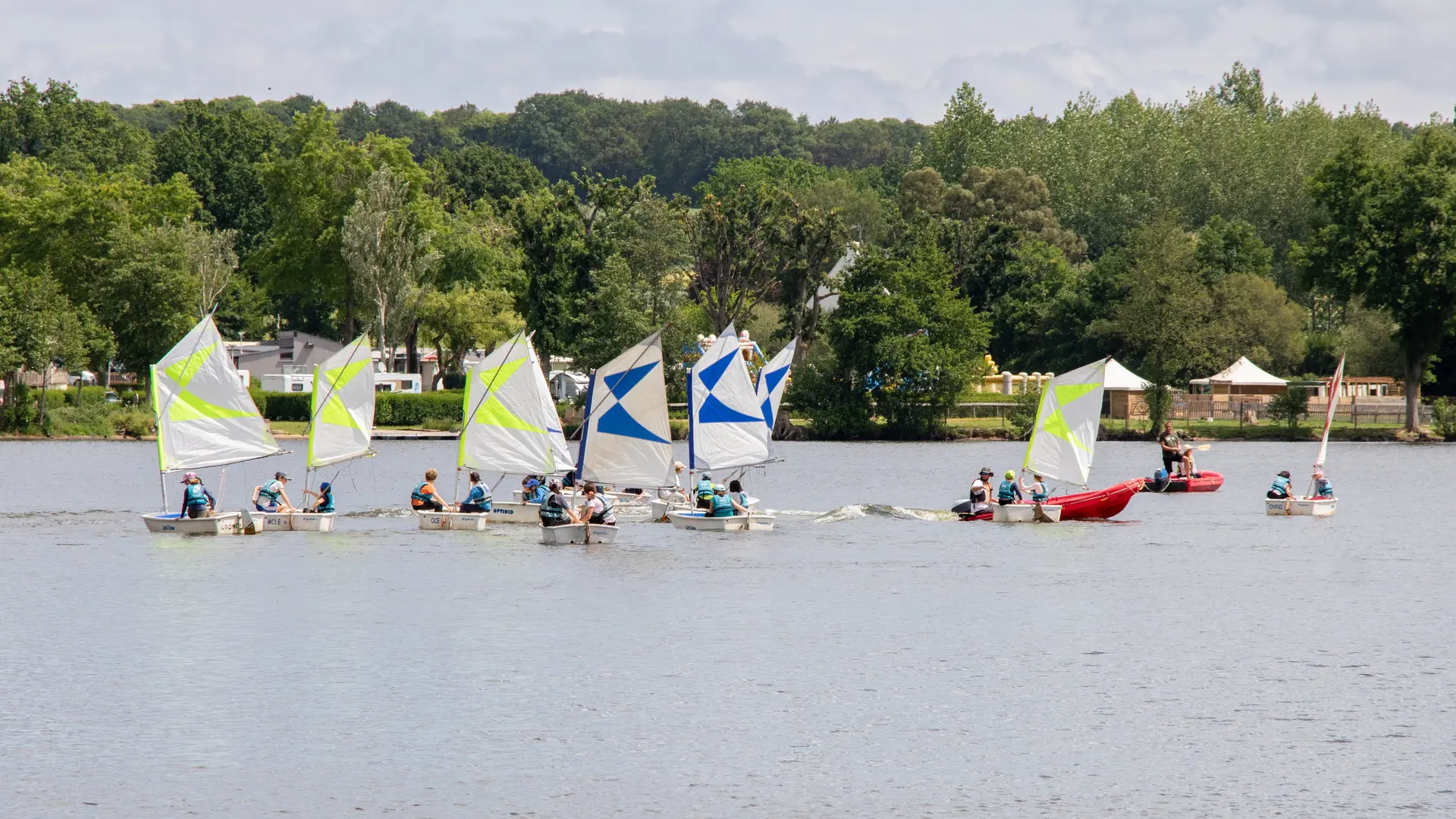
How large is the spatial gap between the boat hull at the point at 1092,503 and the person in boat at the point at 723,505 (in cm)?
853

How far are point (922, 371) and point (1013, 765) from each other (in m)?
80.7

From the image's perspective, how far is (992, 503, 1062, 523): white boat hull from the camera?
174 feet

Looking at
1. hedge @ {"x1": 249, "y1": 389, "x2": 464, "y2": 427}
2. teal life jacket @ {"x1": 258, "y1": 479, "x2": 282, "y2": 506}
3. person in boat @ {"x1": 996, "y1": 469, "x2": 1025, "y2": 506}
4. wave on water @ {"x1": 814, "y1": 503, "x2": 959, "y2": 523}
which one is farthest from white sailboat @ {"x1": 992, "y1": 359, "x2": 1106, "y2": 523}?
hedge @ {"x1": 249, "y1": 389, "x2": 464, "y2": 427}

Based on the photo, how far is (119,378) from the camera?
133 m

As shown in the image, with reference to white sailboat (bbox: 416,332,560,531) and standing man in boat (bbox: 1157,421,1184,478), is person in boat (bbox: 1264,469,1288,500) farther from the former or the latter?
white sailboat (bbox: 416,332,560,531)

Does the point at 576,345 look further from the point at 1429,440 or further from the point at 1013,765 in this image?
the point at 1013,765

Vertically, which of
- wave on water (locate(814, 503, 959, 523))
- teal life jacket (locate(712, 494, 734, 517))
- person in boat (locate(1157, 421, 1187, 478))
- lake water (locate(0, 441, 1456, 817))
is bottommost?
lake water (locate(0, 441, 1456, 817))

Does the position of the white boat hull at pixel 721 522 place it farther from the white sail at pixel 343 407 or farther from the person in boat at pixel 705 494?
the white sail at pixel 343 407

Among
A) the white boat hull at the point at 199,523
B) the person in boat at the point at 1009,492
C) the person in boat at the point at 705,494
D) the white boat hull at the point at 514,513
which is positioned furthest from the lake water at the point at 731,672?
the person in boat at the point at 1009,492

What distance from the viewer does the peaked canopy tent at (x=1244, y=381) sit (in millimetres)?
109312

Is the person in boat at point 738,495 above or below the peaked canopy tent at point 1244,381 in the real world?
below

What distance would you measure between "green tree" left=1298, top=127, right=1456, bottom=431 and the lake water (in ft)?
156

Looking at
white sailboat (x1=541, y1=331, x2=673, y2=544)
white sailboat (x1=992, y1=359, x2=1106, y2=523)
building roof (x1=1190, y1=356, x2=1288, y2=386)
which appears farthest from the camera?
building roof (x1=1190, y1=356, x2=1288, y2=386)

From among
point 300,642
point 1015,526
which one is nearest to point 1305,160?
point 1015,526
